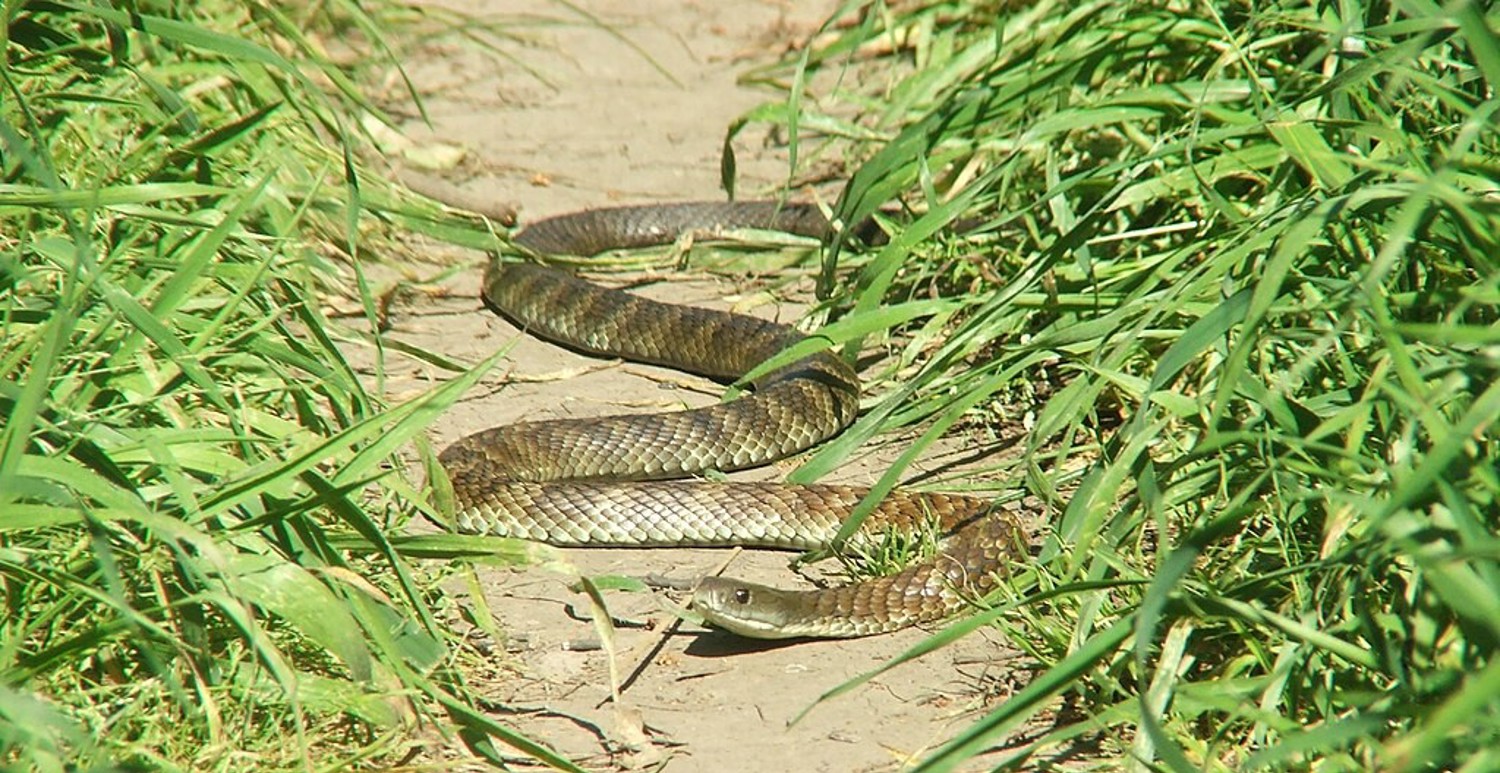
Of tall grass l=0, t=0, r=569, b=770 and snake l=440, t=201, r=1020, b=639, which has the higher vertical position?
tall grass l=0, t=0, r=569, b=770

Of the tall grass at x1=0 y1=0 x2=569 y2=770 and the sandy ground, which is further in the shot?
the sandy ground

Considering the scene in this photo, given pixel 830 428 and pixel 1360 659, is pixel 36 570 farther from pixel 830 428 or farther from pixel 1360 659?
pixel 830 428

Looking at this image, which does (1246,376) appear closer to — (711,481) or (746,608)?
(746,608)

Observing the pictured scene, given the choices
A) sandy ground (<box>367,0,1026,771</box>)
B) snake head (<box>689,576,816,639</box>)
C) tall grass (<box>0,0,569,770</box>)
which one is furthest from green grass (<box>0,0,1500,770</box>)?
snake head (<box>689,576,816,639</box>)

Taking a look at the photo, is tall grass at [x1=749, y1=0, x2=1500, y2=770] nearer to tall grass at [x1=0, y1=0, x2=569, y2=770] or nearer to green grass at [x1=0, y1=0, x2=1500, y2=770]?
green grass at [x1=0, y1=0, x2=1500, y2=770]


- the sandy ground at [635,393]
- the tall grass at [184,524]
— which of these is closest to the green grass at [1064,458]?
the tall grass at [184,524]

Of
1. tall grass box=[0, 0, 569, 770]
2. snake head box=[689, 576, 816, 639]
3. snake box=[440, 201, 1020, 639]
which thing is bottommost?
snake box=[440, 201, 1020, 639]

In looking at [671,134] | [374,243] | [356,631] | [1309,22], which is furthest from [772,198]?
[356,631]
